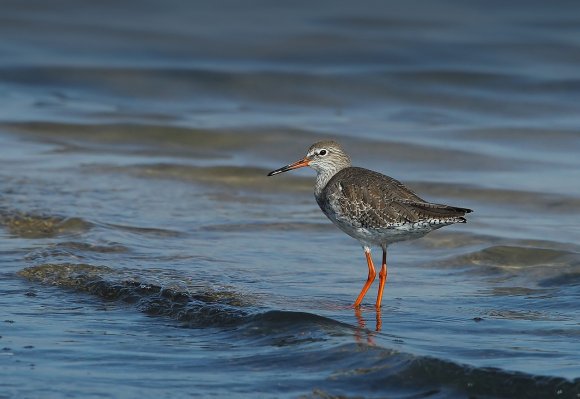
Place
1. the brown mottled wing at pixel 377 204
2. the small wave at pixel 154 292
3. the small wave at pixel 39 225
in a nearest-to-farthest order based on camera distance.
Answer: the small wave at pixel 154 292, the brown mottled wing at pixel 377 204, the small wave at pixel 39 225

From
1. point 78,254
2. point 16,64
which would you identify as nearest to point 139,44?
point 16,64

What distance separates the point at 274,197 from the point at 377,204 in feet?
12.9

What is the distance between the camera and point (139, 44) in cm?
2022

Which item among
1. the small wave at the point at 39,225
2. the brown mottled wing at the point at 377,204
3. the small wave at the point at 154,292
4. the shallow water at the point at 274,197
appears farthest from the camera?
the small wave at the point at 39,225

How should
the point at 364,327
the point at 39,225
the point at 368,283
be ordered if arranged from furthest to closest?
the point at 39,225, the point at 368,283, the point at 364,327

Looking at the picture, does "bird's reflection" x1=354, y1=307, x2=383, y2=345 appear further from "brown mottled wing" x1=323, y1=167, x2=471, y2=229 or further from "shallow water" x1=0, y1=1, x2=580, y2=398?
"brown mottled wing" x1=323, y1=167, x2=471, y2=229

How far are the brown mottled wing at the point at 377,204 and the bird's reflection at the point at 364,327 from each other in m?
0.76

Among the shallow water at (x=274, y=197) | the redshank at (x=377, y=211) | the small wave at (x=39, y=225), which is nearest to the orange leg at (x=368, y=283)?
the redshank at (x=377, y=211)

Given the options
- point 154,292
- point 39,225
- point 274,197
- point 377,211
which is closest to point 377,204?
point 377,211

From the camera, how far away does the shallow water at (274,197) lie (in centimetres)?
668

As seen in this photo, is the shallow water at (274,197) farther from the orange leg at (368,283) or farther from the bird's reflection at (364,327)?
the orange leg at (368,283)

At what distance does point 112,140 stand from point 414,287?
23.4 feet

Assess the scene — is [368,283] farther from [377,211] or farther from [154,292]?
[154,292]

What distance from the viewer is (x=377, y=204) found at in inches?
333
